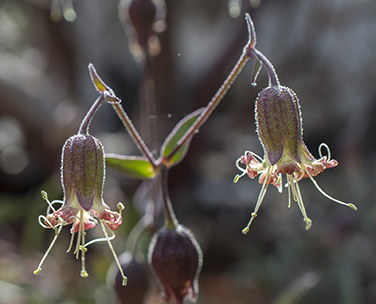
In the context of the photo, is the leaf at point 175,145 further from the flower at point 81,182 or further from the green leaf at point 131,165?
the flower at point 81,182

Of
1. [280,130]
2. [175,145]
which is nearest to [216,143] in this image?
[175,145]

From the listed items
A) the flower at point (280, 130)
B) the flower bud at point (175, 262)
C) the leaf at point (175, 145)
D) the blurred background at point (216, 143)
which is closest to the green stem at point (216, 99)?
the leaf at point (175, 145)

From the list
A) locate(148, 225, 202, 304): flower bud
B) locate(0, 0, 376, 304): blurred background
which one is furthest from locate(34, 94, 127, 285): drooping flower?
locate(0, 0, 376, 304): blurred background

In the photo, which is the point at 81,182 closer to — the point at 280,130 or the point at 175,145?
the point at 175,145

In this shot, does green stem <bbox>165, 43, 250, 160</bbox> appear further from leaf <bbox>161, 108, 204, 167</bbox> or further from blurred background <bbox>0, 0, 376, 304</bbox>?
blurred background <bbox>0, 0, 376, 304</bbox>

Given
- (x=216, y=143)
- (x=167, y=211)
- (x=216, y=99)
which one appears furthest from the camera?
(x=216, y=143)

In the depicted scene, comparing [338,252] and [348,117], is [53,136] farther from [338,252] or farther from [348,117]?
[348,117]
